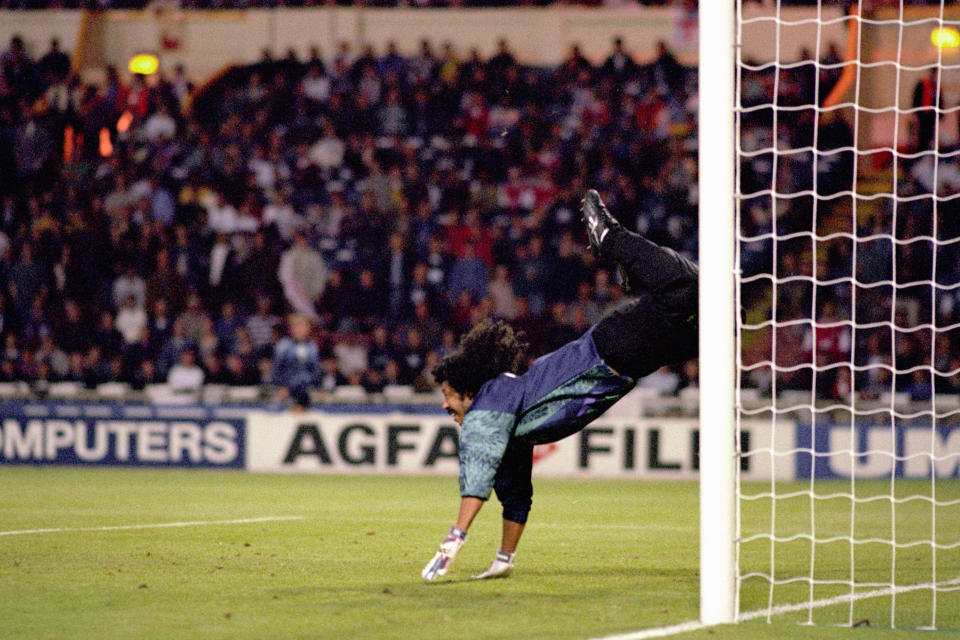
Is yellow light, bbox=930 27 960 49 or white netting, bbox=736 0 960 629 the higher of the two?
yellow light, bbox=930 27 960 49

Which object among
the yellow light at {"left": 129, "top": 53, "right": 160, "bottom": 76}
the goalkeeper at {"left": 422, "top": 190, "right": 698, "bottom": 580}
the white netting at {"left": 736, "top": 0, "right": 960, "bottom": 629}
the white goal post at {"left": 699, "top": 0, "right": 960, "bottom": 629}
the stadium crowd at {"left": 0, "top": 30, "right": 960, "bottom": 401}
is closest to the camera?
the white goal post at {"left": 699, "top": 0, "right": 960, "bottom": 629}

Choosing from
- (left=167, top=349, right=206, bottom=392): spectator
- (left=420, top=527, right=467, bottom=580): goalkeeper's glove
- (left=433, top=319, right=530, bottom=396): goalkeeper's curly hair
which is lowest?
(left=420, top=527, right=467, bottom=580): goalkeeper's glove

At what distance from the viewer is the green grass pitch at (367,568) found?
5969 millimetres

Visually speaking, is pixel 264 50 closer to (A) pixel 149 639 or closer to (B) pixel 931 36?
(B) pixel 931 36

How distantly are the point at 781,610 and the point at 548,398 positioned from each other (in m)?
1.63

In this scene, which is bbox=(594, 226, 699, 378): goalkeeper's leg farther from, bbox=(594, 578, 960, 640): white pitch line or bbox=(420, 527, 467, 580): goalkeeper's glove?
bbox=(594, 578, 960, 640): white pitch line

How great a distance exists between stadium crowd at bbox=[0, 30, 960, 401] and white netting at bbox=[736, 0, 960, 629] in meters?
0.09

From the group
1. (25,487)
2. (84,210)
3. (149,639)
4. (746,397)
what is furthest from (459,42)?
(149,639)

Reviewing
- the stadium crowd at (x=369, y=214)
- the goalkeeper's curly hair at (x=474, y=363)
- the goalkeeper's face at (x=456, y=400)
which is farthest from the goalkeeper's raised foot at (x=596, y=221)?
the stadium crowd at (x=369, y=214)

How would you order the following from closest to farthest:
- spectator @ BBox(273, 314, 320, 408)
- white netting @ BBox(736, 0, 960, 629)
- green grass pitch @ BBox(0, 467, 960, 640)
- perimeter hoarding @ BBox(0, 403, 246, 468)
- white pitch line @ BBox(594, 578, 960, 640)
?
1. white pitch line @ BBox(594, 578, 960, 640)
2. green grass pitch @ BBox(0, 467, 960, 640)
3. white netting @ BBox(736, 0, 960, 629)
4. spectator @ BBox(273, 314, 320, 408)
5. perimeter hoarding @ BBox(0, 403, 246, 468)

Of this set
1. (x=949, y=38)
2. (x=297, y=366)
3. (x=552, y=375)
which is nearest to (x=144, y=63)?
(x=297, y=366)

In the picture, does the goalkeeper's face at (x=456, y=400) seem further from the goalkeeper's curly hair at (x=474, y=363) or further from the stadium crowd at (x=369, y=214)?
the stadium crowd at (x=369, y=214)

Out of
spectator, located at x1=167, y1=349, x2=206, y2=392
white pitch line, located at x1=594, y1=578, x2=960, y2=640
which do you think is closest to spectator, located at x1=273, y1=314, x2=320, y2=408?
spectator, located at x1=167, y1=349, x2=206, y2=392

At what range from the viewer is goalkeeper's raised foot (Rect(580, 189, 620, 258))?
294 inches
